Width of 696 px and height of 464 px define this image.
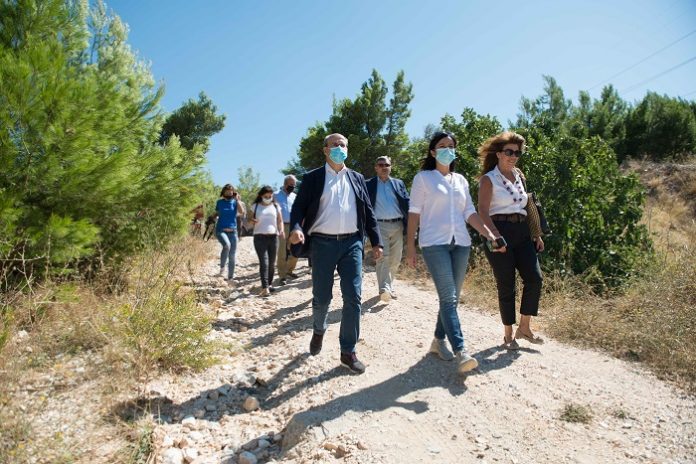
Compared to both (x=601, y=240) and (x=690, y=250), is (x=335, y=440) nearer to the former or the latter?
(x=690, y=250)

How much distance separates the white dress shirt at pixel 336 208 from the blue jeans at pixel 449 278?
66 centimetres

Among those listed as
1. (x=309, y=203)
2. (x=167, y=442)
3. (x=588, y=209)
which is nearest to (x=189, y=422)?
(x=167, y=442)

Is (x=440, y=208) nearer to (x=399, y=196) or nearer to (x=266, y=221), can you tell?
(x=399, y=196)

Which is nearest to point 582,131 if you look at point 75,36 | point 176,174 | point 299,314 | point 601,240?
point 601,240

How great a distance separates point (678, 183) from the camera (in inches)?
539

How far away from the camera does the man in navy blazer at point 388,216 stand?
18.4 feet

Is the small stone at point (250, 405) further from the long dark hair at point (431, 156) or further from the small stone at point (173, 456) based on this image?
the long dark hair at point (431, 156)

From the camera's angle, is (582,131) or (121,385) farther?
(582,131)

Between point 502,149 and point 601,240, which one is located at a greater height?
point 502,149

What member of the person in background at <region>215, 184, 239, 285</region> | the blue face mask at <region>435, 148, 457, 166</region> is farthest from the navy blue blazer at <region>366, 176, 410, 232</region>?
the person in background at <region>215, 184, 239, 285</region>

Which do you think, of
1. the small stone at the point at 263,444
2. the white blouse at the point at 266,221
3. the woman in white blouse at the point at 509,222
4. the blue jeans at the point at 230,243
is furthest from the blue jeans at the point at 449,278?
the blue jeans at the point at 230,243

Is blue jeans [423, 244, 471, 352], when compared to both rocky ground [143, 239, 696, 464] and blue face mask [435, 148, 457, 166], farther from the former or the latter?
blue face mask [435, 148, 457, 166]

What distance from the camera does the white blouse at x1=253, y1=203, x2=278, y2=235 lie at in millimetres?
6590

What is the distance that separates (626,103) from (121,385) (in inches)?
1100
